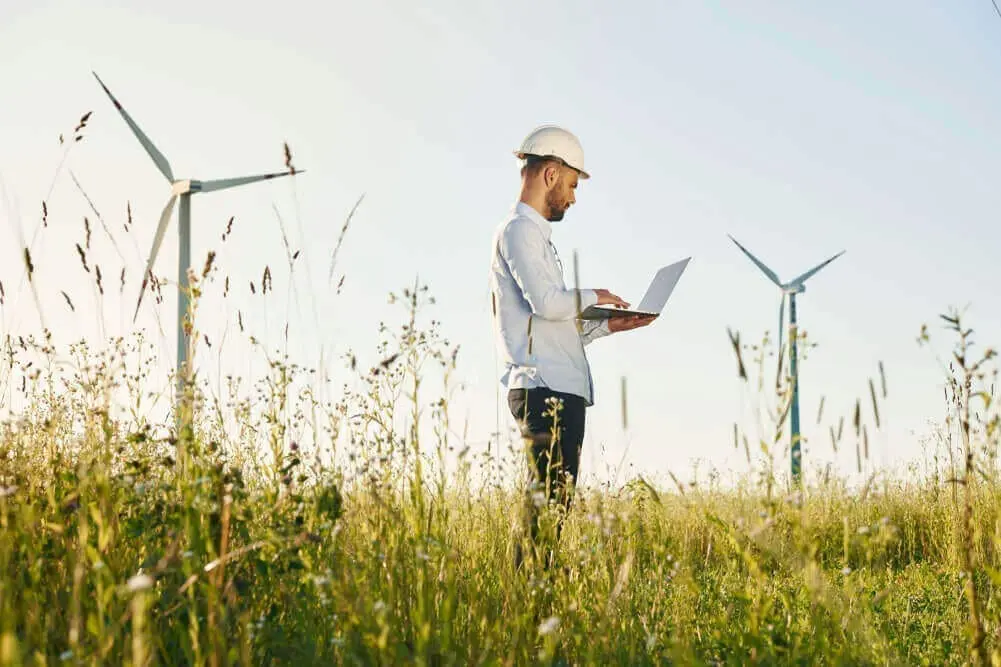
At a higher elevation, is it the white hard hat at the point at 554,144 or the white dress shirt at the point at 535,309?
the white hard hat at the point at 554,144

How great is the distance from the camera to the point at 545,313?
4973 mm

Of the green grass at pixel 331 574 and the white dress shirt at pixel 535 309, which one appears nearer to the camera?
the green grass at pixel 331 574

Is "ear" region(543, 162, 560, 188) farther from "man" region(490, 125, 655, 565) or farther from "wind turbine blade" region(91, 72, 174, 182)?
"wind turbine blade" region(91, 72, 174, 182)

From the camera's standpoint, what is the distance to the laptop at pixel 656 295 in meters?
4.96

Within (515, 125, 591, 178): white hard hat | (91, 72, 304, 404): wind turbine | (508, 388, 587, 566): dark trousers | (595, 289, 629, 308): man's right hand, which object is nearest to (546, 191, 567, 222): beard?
(515, 125, 591, 178): white hard hat

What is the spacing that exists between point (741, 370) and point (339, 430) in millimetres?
1720

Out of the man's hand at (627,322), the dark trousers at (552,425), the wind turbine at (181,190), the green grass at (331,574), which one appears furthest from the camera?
the wind turbine at (181,190)

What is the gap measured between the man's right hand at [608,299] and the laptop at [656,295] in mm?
25

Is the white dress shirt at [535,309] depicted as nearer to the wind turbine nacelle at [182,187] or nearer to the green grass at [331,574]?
the green grass at [331,574]

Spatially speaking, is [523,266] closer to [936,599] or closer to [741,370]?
[741,370]

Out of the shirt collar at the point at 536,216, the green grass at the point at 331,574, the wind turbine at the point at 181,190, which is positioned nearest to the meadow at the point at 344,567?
the green grass at the point at 331,574

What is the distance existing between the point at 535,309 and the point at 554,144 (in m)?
0.97

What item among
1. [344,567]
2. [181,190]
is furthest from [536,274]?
[181,190]

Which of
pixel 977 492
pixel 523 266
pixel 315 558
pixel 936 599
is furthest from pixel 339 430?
pixel 977 492
